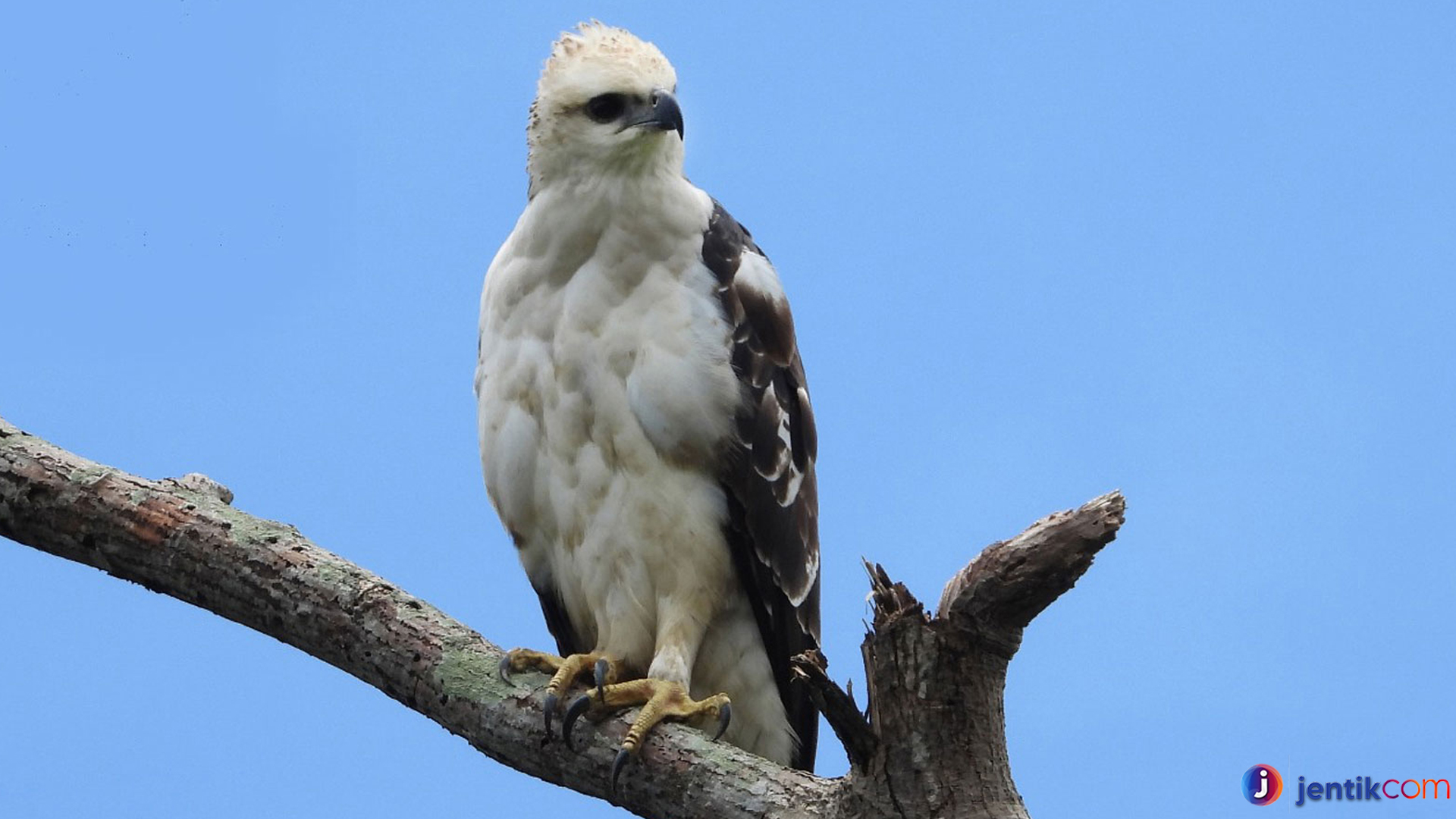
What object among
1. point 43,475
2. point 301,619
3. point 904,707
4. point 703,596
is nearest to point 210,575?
point 301,619

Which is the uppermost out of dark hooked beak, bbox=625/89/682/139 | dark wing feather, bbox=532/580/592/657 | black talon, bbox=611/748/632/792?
dark hooked beak, bbox=625/89/682/139

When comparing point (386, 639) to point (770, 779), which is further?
point (386, 639)

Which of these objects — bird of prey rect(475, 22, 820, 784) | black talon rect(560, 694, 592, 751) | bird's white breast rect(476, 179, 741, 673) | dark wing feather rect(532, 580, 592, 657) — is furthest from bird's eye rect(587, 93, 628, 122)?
black talon rect(560, 694, 592, 751)

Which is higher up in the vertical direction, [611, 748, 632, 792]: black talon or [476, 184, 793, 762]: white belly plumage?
[476, 184, 793, 762]: white belly plumage

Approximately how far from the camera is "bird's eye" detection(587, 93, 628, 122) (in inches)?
195

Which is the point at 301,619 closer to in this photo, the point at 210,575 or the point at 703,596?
the point at 210,575

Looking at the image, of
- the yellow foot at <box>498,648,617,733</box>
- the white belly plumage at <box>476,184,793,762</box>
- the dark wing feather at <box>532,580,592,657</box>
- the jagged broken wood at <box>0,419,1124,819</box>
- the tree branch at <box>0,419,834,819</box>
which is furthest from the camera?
the dark wing feather at <box>532,580,592,657</box>

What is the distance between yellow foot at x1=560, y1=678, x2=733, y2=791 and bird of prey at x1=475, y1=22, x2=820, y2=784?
A: 0.30ft

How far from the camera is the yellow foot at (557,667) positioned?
181 inches

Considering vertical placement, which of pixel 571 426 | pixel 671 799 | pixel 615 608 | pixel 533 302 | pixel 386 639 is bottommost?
pixel 671 799

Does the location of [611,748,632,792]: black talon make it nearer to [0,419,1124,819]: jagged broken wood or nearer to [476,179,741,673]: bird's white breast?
[0,419,1124,819]: jagged broken wood

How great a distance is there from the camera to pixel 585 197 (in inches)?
197

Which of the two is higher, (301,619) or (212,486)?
(212,486)

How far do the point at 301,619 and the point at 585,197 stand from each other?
1501 millimetres
